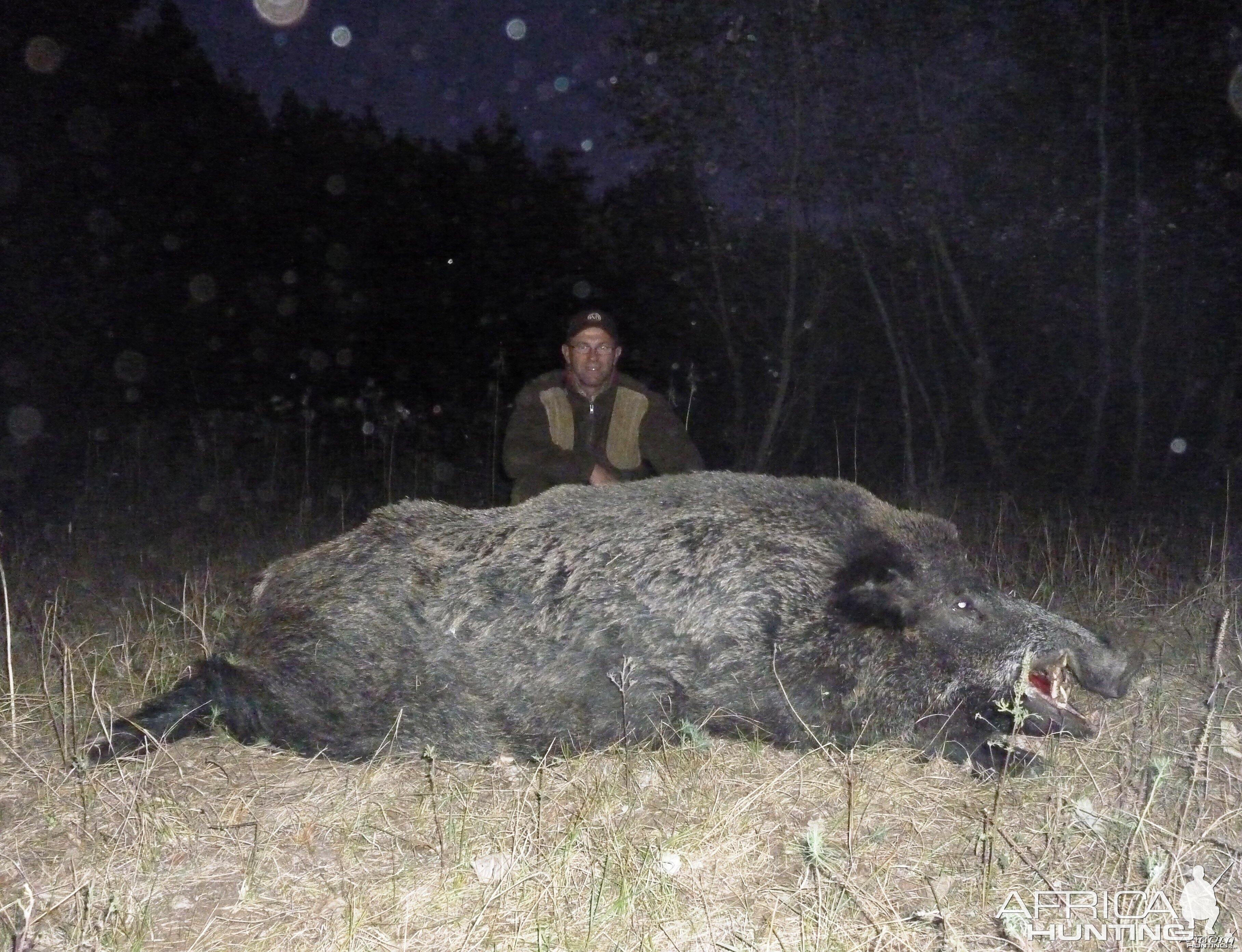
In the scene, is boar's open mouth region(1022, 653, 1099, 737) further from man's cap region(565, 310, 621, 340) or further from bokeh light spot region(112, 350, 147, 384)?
bokeh light spot region(112, 350, 147, 384)

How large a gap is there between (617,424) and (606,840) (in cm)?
339

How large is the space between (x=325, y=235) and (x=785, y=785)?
13236 millimetres

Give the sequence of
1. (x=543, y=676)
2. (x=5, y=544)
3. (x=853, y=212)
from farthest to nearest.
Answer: (x=853, y=212)
(x=5, y=544)
(x=543, y=676)

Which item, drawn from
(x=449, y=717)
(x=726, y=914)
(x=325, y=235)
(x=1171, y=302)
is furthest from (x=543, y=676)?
(x=1171, y=302)

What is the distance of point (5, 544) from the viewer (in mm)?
7430

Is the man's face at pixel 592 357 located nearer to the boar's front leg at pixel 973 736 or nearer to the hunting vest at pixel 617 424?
the hunting vest at pixel 617 424

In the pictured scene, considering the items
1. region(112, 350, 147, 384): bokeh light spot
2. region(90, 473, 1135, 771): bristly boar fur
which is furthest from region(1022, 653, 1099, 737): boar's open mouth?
region(112, 350, 147, 384): bokeh light spot

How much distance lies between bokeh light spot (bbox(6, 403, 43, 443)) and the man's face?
731 cm

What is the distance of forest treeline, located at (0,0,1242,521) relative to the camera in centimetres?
1108

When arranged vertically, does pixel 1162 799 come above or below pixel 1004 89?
below

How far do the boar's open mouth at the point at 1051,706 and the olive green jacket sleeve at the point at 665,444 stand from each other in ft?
8.43

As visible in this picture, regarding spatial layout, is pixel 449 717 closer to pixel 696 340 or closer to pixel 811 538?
pixel 811 538

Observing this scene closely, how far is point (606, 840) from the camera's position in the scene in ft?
9.37

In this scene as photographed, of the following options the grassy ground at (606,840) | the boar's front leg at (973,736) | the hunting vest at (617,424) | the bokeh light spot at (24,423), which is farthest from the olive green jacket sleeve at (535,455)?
the bokeh light spot at (24,423)
